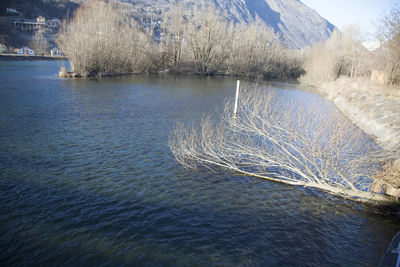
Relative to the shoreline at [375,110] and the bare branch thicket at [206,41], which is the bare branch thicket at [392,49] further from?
the bare branch thicket at [206,41]

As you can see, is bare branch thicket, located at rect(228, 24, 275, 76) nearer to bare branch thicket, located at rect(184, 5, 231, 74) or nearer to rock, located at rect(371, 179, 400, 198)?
bare branch thicket, located at rect(184, 5, 231, 74)

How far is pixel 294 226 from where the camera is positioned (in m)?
8.66

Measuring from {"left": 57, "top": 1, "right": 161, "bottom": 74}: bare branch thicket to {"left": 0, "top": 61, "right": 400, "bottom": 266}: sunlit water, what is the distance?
27.7 metres

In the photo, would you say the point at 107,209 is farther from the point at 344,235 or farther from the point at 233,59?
the point at 233,59

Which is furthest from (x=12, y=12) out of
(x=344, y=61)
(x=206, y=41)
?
(x=344, y=61)

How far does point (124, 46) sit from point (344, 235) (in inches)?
1784

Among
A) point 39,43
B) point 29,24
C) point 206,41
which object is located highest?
point 29,24

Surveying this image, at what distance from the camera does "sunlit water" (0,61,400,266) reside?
23.4ft

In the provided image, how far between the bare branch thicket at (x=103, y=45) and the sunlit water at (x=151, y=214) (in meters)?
27.7

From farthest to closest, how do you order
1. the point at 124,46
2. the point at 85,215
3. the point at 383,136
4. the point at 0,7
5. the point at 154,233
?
the point at 0,7
the point at 124,46
the point at 383,136
the point at 85,215
the point at 154,233

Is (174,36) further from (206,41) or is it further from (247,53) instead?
(247,53)

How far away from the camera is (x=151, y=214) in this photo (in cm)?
870

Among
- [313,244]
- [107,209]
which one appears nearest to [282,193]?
[313,244]

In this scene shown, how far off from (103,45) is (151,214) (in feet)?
129
